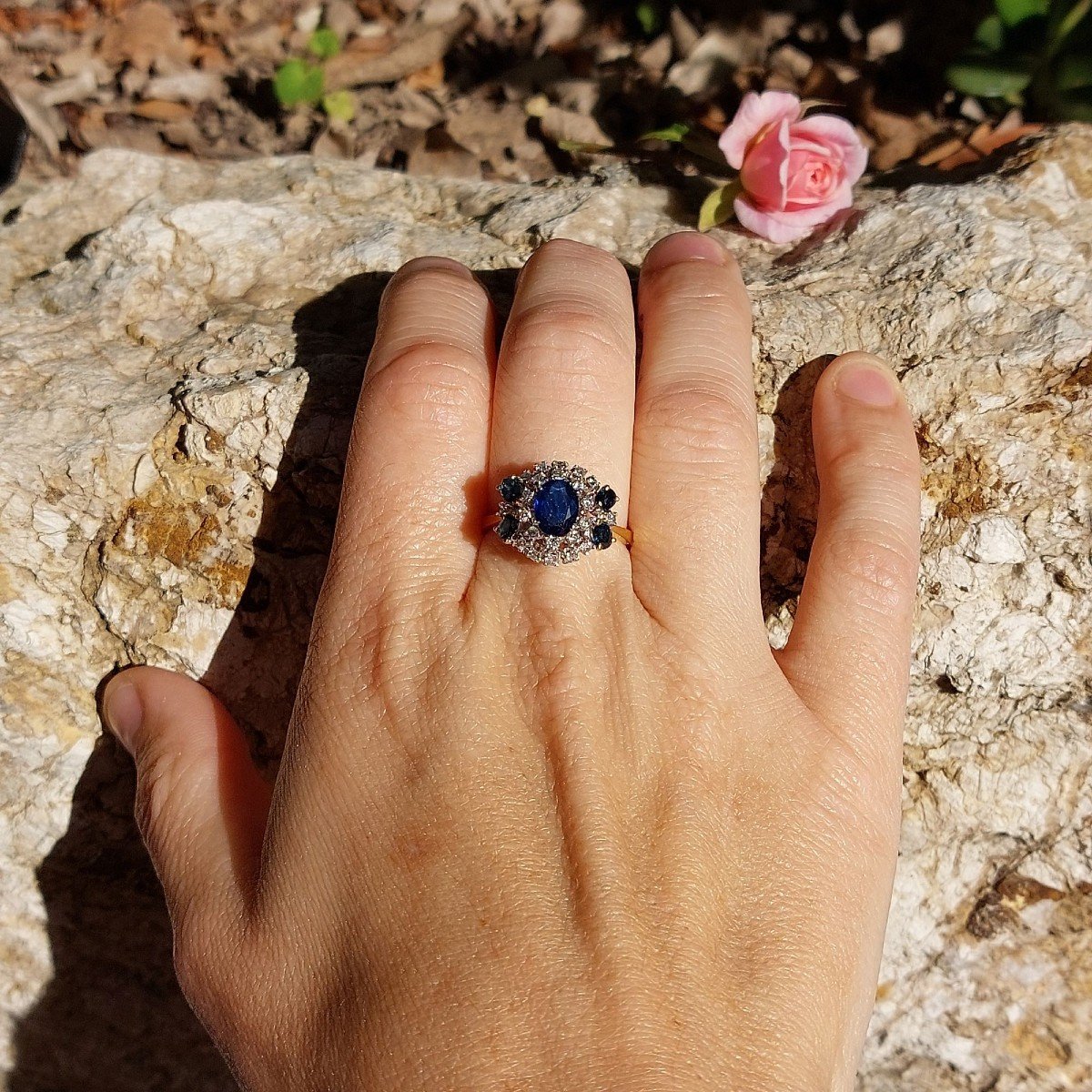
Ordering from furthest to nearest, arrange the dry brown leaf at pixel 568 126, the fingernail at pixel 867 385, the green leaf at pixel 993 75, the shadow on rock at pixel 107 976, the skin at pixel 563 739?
the dry brown leaf at pixel 568 126
the green leaf at pixel 993 75
the shadow on rock at pixel 107 976
the fingernail at pixel 867 385
the skin at pixel 563 739

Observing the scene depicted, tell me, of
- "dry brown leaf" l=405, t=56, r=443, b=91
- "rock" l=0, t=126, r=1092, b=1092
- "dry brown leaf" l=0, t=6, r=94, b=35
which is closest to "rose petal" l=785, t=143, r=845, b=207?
"rock" l=0, t=126, r=1092, b=1092

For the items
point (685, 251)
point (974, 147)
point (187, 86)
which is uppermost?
point (187, 86)

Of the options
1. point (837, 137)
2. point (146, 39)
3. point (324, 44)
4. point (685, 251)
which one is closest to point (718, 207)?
point (837, 137)

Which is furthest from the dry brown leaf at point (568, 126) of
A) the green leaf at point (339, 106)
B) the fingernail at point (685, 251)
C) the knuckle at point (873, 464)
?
the knuckle at point (873, 464)

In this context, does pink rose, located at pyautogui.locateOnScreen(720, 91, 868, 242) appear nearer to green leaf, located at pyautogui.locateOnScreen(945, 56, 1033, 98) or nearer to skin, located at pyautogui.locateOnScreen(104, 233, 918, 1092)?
skin, located at pyautogui.locateOnScreen(104, 233, 918, 1092)

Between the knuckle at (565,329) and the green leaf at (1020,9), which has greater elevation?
the green leaf at (1020,9)

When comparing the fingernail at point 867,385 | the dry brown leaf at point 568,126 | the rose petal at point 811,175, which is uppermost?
the dry brown leaf at point 568,126

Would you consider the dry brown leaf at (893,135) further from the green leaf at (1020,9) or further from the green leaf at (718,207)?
the green leaf at (718,207)

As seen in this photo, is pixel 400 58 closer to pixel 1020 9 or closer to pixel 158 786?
pixel 1020 9
